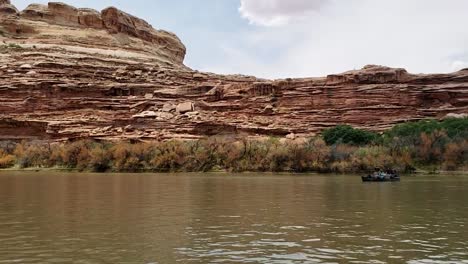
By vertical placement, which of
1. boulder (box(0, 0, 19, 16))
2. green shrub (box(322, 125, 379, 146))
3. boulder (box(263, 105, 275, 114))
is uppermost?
boulder (box(0, 0, 19, 16))

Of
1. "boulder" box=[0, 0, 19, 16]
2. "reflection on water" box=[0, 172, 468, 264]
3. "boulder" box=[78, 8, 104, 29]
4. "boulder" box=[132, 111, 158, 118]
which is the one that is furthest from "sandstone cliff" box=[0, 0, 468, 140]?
"reflection on water" box=[0, 172, 468, 264]

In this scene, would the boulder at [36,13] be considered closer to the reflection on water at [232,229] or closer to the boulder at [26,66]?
the boulder at [26,66]

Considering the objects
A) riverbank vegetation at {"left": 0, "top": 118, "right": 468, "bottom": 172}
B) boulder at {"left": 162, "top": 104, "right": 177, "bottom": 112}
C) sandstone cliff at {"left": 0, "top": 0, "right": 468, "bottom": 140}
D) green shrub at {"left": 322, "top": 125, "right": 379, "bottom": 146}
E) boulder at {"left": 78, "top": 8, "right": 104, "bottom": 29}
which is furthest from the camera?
boulder at {"left": 78, "top": 8, "right": 104, "bottom": 29}

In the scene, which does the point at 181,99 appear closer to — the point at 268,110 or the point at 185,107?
the point at 185,107

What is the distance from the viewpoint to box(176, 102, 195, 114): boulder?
8744 centimetres

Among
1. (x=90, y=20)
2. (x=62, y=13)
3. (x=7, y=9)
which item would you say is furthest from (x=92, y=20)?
(x=7, y=9)

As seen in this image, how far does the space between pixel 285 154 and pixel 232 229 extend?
43.9 metres

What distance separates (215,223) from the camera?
60.4ft

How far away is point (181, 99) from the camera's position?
302 feet

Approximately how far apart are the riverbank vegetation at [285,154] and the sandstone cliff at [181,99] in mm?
10244

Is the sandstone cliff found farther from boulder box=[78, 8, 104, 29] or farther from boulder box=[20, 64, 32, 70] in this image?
boulder box=[78, 8, 104, 29]

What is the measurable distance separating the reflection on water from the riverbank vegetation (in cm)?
3146

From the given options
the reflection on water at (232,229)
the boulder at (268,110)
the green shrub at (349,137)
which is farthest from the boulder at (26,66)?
the reflection on water at (232,229)

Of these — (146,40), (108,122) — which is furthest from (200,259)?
(146,40)
